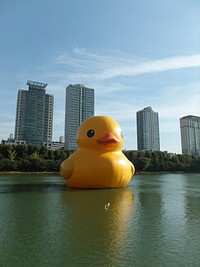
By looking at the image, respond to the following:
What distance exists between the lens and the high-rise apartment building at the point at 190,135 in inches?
4412

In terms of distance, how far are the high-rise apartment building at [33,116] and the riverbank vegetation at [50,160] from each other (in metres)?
59.6

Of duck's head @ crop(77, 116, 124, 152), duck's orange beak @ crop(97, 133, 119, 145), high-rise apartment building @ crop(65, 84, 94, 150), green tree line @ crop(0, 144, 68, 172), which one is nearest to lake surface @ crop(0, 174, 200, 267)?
duck's orange beak @ crop(97, 133, 119, 145)

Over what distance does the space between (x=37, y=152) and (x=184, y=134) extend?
75.9 meters

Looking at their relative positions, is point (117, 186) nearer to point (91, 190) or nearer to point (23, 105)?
point (91, 190)

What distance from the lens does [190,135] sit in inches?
4417

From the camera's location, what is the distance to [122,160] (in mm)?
18125

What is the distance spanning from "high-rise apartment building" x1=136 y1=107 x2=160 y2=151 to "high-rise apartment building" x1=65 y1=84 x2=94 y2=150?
23.4 metres

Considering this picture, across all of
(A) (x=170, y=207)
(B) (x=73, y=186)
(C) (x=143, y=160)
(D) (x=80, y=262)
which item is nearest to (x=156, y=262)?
(D) (x=80, y=262)

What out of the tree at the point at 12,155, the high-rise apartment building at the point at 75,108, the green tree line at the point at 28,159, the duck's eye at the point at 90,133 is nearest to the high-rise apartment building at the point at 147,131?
the high-rise apartment building at the point at 75,108

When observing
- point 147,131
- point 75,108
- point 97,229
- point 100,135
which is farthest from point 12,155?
point 147,131

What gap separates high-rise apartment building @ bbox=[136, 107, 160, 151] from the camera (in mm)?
120188

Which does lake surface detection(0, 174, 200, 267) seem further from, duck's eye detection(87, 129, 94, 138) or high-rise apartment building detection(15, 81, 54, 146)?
high-rise apartment building detection(15, 81, 54, 146)

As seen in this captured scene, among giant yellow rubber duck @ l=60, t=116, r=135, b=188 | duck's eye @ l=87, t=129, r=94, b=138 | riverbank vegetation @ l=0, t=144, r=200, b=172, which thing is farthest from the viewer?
riverbank vegetation @ l=0, t=144, r=200, b=172

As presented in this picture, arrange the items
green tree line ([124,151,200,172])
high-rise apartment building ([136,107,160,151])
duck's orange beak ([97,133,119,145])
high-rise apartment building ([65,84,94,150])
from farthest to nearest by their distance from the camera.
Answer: high-rise apartment building ([136,107,160,151]) → high-rise apartment building ([65,84,94,150]) → green tree line ([124,151,200,172]) → duck's orange beak ([97,133,119,145])
